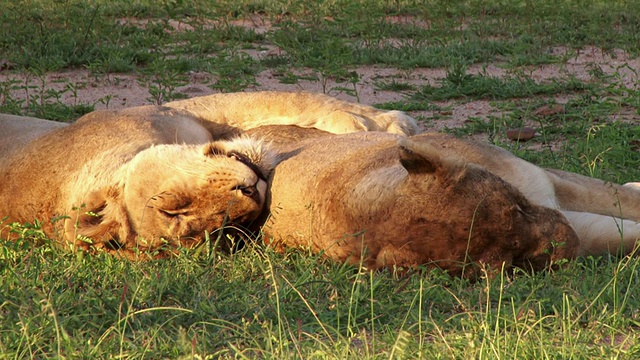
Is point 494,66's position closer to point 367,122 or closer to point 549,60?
point 549,60

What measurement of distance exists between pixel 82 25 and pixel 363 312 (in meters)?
6.16

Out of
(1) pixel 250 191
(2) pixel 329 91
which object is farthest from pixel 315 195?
(2) pixel 329 91

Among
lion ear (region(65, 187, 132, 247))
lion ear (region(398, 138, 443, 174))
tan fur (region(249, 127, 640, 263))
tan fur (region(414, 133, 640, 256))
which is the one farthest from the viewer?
lion ear (region(65, 187, 132, 247))

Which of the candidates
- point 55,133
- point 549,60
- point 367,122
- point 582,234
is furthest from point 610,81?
point 55,133

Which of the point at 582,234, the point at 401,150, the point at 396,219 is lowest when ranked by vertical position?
the point at 582,234

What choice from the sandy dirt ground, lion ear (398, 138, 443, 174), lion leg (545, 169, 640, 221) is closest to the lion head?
lion ear (398, 138, 443, 174)

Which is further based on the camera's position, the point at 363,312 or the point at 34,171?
the point at 34,171

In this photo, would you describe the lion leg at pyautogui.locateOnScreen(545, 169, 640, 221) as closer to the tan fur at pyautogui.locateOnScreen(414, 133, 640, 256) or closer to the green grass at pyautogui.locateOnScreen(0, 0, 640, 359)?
the tan fur at pyautogui.locateOnScreen(414, 133, 640, 256)

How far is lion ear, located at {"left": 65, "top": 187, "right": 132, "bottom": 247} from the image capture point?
3.70 m

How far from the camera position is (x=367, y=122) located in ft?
14.9

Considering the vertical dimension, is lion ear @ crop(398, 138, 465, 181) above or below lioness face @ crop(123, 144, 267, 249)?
above

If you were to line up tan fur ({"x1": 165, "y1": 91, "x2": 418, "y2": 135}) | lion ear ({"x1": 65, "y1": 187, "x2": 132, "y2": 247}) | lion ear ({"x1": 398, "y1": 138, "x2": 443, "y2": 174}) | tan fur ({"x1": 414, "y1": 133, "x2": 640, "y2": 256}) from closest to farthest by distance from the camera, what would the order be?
lion ear ({"x1": 398, "y1": 138, "x2": 443, "y2": 174})
tan fur ({"x1": 414, "y1": 133, "x2": 640, "y2": 256})
lion ear ({"x1": 65, "y1": 187, "x2": 132, "y2": 247})
tan fur ({"x1": 165, "y1": 91, "x2": 418, "y2": 135})

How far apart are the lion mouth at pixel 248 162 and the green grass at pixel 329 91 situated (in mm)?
300

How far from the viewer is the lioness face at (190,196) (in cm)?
357
